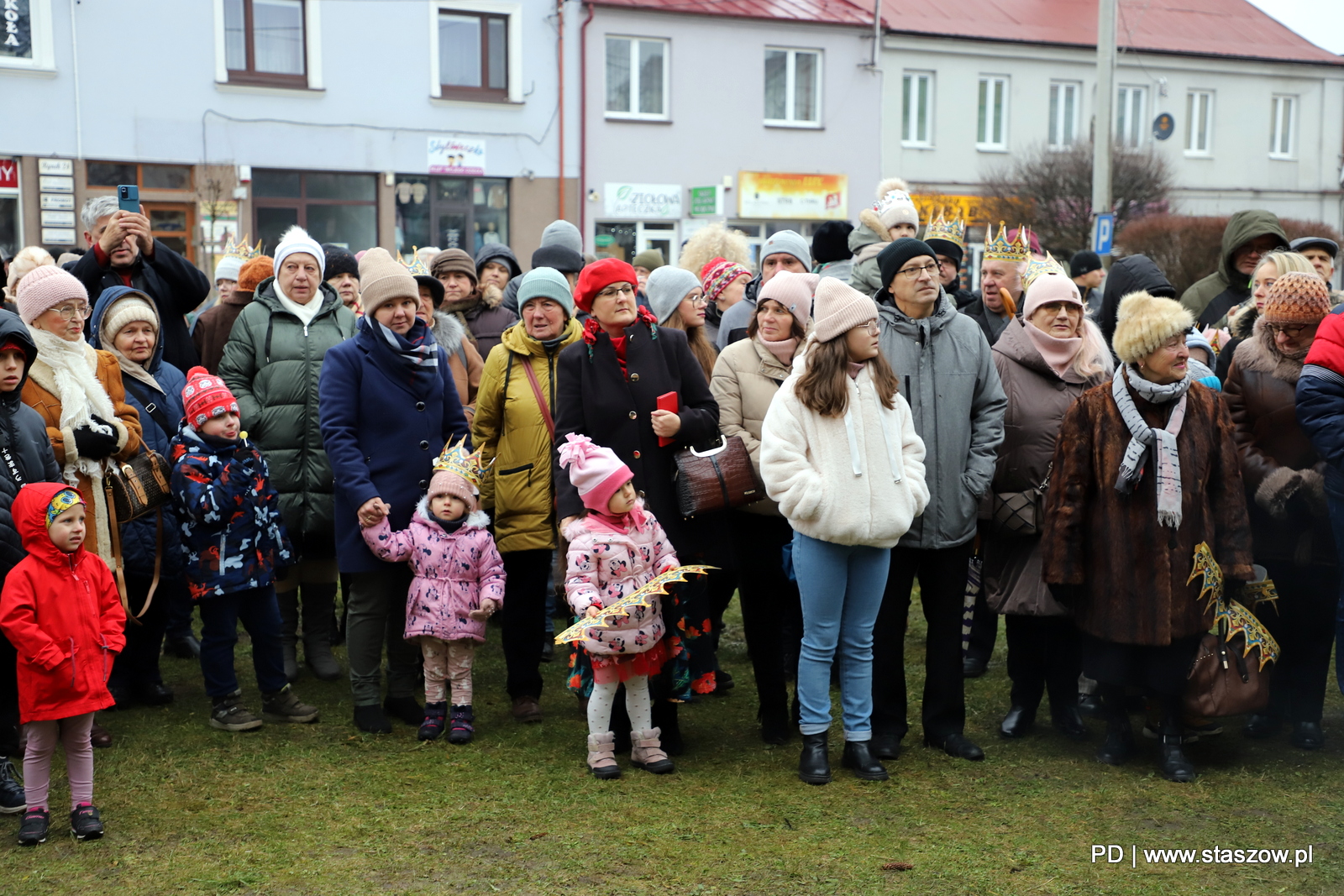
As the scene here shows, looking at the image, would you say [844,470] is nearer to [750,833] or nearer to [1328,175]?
[750,833]

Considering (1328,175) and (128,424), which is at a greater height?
(1328,175)

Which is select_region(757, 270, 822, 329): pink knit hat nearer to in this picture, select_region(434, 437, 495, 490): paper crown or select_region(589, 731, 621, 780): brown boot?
select_region(434, 437, 495, 490): paper crown


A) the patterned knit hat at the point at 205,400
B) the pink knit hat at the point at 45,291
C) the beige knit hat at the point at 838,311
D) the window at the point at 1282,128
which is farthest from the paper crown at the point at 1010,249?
the window at the point at 1282,128

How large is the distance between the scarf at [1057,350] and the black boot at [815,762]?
1.93 meters

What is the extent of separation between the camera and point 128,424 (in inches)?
229

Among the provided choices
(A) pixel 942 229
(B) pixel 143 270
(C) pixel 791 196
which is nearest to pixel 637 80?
(C) pixel 791 196

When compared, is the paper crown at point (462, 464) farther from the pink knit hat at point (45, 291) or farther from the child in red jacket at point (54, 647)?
the pink knit hat at point (45, 291)

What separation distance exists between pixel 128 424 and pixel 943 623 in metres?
3.69

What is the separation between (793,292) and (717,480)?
933 mm

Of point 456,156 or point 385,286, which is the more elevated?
point 456,156

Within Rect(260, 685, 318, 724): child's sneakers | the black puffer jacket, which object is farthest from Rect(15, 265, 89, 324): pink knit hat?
Rect(260, 685, 318, 724): child's sneakers

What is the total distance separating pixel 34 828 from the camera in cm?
454

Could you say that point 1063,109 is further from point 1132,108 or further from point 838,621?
point 838,621

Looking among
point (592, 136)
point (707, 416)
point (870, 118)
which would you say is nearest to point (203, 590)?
point (707, 416)
